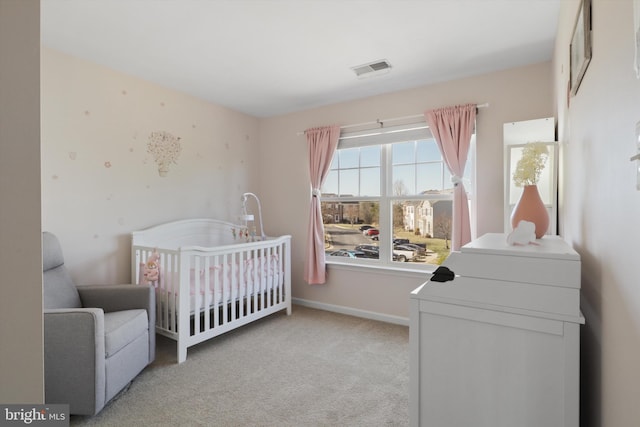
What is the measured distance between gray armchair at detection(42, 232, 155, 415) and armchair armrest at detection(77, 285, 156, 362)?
0.15 feet

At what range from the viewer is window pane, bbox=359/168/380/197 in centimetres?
342

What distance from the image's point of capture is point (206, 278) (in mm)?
2547

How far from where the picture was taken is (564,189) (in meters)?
1.72

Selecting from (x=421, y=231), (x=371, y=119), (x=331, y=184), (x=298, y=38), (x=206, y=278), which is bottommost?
(x=206, y=278)

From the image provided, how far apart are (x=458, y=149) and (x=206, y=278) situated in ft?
7.78

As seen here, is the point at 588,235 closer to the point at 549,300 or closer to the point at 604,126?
the point at 549,300

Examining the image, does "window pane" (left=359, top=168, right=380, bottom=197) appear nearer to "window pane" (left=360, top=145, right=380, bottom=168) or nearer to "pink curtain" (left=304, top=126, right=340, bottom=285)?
"window pane" (left=360, top=145, right=380, bottom=168)

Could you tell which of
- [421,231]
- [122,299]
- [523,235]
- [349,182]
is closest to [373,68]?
[349,182]

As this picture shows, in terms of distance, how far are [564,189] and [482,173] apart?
3.56 ft

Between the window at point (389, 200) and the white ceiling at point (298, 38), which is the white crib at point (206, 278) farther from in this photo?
the white ceiling at point (298, 38)

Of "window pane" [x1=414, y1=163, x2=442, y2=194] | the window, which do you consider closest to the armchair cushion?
the window

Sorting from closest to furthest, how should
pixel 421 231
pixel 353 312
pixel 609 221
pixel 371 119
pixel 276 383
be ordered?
pixel 609 221
pixel 276 383
pixel 421 231
pixel 371 119
pixel 353 312

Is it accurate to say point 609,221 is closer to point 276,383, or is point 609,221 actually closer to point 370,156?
point 276,383

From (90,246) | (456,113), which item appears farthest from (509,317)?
(90,246)
